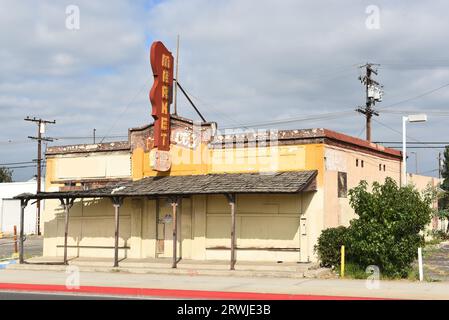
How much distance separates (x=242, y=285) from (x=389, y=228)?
505 cm

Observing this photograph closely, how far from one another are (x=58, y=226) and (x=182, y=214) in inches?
264

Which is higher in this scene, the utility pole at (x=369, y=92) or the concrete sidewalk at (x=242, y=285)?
the utility pole at (x=369, y=92)

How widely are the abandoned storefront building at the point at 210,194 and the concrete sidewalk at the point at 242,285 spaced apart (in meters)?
2.37

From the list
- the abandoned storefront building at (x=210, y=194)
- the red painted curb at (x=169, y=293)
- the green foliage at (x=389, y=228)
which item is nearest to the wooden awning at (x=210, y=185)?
the abandoned storefront building at (x=210, y=194)

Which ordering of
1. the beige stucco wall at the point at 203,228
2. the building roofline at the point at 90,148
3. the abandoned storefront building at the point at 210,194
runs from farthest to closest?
the building roofline at the point at 90,148, the beige stucco wall at the point at 203,228, the abandoned storefront building at the point at 210,194

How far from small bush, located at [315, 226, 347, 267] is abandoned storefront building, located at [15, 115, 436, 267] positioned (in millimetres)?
604

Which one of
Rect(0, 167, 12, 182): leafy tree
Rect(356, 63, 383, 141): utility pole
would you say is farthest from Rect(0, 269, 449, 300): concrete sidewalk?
Rect(0, 167, 12, 182): leafy tree

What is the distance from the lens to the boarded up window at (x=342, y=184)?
23562 millimetres

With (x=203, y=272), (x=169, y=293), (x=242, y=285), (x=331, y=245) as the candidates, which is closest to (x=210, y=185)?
(x=203, y=272)

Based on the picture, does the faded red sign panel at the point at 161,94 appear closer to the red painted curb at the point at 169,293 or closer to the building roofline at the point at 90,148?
the building roofline at the point at 90,148

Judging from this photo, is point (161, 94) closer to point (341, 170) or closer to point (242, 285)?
point (341, 170)

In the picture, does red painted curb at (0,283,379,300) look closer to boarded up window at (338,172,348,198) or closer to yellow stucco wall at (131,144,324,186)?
yellow stucco wall at (131,144,324,186)

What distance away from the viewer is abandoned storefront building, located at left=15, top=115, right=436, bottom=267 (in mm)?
22344
